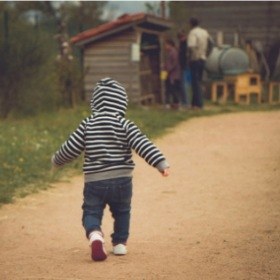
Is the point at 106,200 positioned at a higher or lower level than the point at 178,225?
higher

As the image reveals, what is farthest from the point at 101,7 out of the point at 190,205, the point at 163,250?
the point at 163,250

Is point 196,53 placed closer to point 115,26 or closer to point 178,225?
point 115,26

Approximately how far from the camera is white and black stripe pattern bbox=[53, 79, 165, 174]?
581 centimetres

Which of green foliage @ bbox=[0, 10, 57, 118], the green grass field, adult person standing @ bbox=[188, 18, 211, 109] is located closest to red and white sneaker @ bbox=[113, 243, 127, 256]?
the green grass field

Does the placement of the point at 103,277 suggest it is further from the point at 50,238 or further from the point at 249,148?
the point at 249,148

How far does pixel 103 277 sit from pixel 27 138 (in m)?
7.80

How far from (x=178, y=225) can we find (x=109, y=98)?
5.67 ft

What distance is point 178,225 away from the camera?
286 inches

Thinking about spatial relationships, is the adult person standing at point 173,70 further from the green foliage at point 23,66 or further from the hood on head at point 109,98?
the hood on head at point 109,98

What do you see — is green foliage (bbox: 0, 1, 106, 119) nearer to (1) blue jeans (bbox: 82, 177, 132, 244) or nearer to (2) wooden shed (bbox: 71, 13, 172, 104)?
(2) wooden shed (bbox: 71, 13, 172, 104)

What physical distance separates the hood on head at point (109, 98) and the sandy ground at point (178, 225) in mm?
1065

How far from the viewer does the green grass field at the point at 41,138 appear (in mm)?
9620

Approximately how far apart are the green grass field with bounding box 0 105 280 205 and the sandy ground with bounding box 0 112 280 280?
0.43 m

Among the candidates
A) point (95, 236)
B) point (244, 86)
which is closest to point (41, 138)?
point (95, 236)
